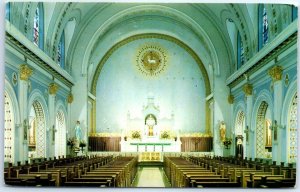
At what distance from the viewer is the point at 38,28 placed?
14141mm

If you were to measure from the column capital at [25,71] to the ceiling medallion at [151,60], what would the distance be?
377 cm

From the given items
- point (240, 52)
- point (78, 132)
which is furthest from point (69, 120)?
point (240, 52)

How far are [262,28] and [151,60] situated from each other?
4.11 metres

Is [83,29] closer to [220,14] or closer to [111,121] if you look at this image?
[111,121]

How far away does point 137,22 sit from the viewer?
14.1 m

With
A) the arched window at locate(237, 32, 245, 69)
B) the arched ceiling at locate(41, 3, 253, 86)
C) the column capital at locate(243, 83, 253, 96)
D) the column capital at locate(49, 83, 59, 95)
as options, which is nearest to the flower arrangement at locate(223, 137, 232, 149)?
the column capital at locate(243, 83, 253, 96)

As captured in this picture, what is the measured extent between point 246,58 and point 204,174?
269 inches

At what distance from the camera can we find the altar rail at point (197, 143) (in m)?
15.7

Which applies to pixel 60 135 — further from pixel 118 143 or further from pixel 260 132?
pixel 260 132

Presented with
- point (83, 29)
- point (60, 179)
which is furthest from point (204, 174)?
point (83, 29)

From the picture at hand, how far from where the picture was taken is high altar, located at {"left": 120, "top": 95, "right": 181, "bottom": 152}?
16844mm

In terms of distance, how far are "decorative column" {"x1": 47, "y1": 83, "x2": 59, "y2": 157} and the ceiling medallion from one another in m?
2.82

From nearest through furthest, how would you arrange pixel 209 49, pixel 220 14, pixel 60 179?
pixel 60 179 → pixel 220 14 → pixel 209 49

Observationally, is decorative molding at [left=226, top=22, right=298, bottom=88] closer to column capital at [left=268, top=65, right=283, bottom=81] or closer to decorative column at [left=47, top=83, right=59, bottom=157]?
column capital at [left=268, top=65, right=283, bottom=81]
